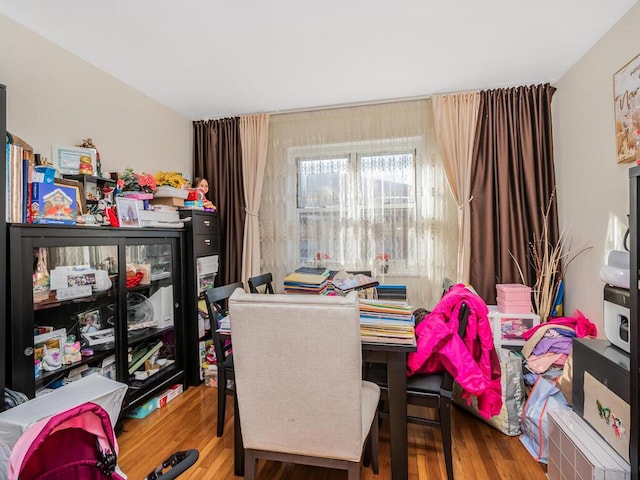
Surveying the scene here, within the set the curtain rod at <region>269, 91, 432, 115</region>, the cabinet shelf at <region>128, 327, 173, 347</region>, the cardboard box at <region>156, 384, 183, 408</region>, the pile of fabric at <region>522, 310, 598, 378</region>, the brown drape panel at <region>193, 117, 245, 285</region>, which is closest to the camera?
the pile of fabric at <region>522, 310, 598, 378</region>

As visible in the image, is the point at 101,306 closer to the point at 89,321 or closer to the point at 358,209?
the point at 89,321

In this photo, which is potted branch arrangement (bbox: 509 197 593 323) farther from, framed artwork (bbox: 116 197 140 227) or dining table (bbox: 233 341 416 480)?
framed artwork (bbox: 116 197 140 227)

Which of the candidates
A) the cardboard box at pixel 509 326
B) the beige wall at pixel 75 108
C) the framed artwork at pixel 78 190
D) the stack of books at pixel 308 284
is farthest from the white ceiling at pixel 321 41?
the cardboard box at pixel 509 326

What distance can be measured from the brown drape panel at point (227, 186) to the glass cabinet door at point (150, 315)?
0.67 metres

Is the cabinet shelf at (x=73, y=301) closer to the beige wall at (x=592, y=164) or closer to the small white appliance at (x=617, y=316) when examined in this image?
the small white appliance at (x=617, y=316)

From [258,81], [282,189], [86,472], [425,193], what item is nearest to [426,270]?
[425,193]

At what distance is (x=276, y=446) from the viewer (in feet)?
4.34

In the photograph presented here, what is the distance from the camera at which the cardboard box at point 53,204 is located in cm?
167

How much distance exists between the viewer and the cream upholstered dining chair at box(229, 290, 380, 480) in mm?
1193

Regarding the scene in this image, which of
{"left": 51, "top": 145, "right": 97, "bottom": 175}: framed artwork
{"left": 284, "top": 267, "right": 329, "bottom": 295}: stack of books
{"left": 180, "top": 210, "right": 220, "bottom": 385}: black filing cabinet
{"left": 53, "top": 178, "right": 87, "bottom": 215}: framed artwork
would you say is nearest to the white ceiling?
{"left": 51, "top": 145, "right": 97, "bottom": 175}: framed artwork

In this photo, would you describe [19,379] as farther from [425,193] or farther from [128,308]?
[425,193]

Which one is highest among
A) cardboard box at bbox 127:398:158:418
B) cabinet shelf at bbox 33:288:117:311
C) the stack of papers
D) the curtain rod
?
the curtain rod

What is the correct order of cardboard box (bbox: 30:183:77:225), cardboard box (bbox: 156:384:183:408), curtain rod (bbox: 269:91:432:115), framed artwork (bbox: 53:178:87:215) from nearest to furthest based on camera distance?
cardboard box (bbox: 30:183:77:225) → framed artwork (bbox: 53:178:87:215) → cardboard box (bbox: 156:384:183:408) → curtain rod (bbox: 269:91:432:115)

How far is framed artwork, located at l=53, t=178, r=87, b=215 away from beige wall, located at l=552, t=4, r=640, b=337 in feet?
10.3
